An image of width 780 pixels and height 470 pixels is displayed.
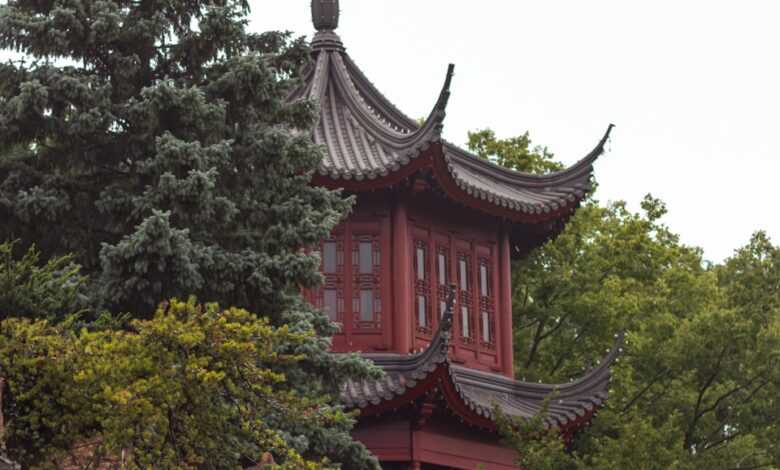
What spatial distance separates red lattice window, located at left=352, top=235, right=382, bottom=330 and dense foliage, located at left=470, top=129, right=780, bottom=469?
3129mm

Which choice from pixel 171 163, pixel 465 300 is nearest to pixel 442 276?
pixel 465 300

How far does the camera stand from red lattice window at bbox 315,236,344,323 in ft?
70.7

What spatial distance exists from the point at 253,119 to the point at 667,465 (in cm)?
572

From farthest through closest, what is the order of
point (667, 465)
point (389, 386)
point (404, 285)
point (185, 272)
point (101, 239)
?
1. point (404, 285)
2. point (389, 386)
3. point (667, 465)
4. point (101, 239)
5. point (185, 272)

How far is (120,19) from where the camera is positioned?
17.3m

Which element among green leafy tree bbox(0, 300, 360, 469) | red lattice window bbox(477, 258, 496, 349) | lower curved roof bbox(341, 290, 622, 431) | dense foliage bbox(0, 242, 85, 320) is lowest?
green leafy tree bbox(0, 300, 360, 469)

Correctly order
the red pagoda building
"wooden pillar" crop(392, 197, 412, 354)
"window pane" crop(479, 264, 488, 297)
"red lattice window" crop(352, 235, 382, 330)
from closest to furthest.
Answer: the red pagoda building → "wooden pillar" crop(392, 197, 412, 354) → "red lattice window" crop(352, 235, 382, 330) → "window pane" crop(479, 264, 488, 297)

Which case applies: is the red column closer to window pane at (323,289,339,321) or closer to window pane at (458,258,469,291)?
window pane at (458,258,469,291)

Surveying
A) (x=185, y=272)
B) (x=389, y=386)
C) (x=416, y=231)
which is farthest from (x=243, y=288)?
(x=416, y=231)

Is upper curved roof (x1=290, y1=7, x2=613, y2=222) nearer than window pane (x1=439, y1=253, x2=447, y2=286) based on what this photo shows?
Yes

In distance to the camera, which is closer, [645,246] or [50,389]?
[50,389]

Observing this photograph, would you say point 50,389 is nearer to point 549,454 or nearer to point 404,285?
point 549,454

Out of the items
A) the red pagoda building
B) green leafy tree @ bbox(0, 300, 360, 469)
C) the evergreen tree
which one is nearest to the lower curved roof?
the red pagoda building

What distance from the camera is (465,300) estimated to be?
74.3ft
